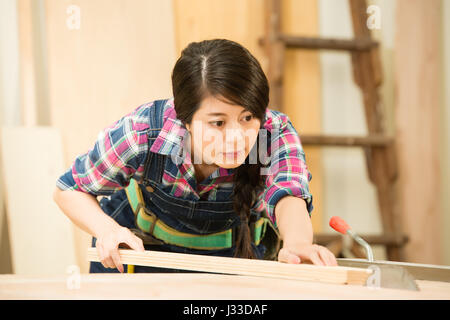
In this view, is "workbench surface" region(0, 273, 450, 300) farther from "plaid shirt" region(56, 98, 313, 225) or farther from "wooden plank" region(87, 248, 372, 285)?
"plaid shirt" region(56, 98, 313, 225)

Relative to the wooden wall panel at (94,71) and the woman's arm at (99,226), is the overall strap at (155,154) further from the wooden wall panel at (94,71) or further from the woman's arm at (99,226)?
the wooden wall panel at (94,71)

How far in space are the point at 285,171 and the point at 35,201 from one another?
41.8 inches

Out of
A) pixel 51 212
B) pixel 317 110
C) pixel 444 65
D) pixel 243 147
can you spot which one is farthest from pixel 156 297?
pixel 444 65

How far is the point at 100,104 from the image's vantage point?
1558mm

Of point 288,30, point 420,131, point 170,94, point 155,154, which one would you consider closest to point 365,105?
point 420,131

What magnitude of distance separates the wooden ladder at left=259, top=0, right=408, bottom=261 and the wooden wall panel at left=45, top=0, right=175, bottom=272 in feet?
1.44

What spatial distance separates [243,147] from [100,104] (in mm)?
962

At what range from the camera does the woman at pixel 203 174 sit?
2.40 ft

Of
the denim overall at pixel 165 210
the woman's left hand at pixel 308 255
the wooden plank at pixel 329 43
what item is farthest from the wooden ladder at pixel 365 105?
the woman's left hand at pixel 308 255

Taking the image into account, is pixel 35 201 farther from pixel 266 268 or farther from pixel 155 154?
pixel 266 268

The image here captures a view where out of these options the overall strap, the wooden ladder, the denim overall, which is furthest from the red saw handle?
the wooden ladder

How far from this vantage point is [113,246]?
72 cm

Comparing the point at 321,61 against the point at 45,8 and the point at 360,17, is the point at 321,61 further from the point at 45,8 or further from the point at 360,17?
the point at 45,8

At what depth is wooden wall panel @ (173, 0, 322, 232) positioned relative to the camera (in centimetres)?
165
